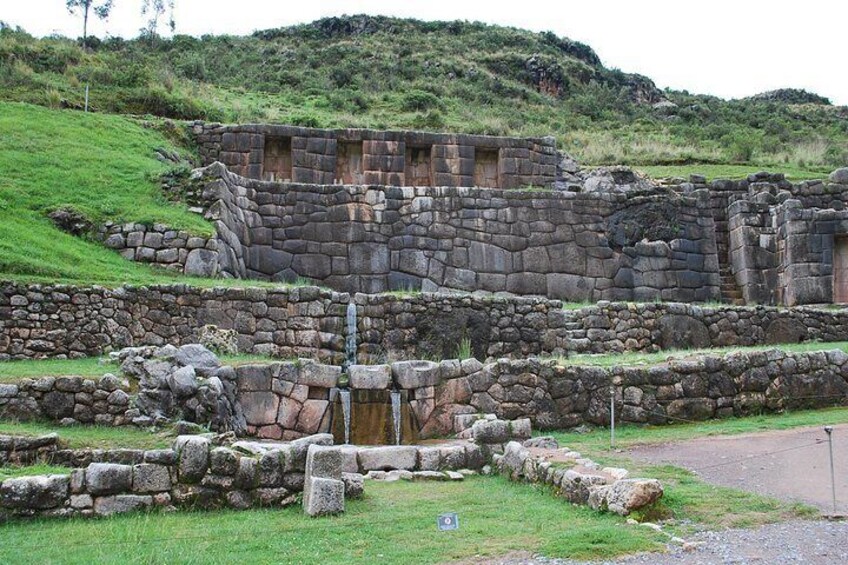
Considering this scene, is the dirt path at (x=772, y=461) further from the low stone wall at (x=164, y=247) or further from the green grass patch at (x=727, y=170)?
the green grass patch at (x=727, y=170)

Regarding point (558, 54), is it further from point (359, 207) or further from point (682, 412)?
point (682, 412)

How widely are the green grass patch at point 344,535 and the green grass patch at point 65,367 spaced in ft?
14.9

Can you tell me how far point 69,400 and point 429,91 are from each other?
44353 mm

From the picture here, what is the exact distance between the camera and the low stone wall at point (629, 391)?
1375 cm

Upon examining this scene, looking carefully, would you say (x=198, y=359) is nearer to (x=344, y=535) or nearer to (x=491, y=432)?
(x=491, y=432)

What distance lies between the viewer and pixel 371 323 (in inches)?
675

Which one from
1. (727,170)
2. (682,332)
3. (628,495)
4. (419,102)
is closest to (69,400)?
(628,495)

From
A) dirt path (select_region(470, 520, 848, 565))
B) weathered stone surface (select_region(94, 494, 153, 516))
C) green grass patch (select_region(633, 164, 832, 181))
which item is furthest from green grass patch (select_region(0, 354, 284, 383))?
green grass patch (select_region(633, 164, 832, 181))

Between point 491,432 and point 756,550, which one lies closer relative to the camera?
point 756,550

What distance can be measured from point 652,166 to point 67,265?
22.0 metres

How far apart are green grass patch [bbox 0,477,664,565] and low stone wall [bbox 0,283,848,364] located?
7.28m

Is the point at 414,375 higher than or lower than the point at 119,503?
higher

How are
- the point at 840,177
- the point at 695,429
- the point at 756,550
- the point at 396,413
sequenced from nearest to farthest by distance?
1. the point at 756,550
2. the point at 695,429
3. the point at 396,413
4. the point at 840,177

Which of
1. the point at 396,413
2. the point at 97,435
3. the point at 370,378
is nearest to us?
the point at 97,435
